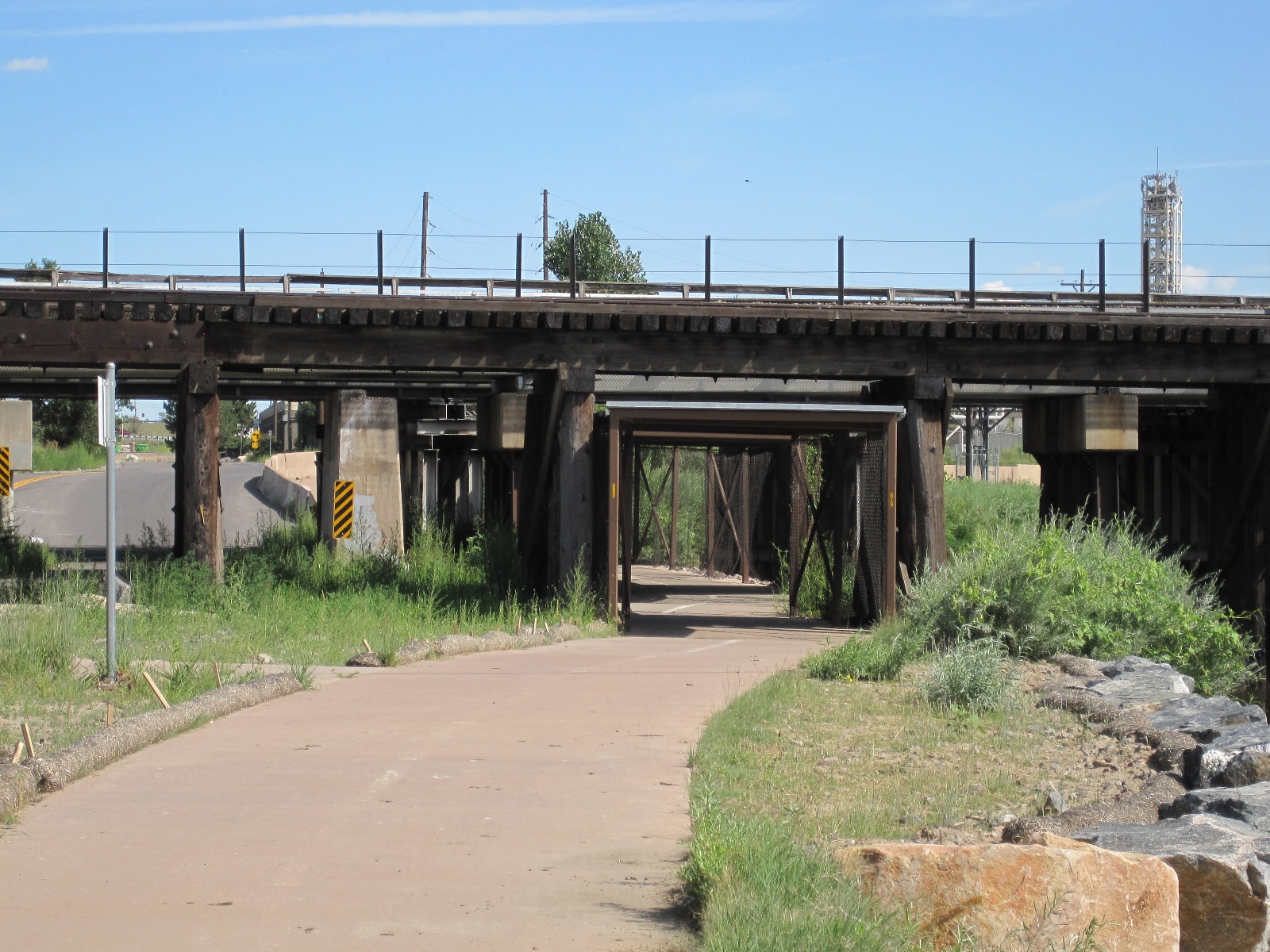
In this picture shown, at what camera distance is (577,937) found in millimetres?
4750

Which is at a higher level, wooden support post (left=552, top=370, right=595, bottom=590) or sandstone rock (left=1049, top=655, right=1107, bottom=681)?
wooden support post (left=552, top=370, right=595, bottom=590)

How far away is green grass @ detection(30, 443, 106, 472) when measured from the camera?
64.8 metres

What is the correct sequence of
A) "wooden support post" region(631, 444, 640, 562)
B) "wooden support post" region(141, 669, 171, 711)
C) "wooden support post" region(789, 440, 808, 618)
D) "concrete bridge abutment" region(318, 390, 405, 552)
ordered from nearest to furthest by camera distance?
"wooden support post" region(141, 669, 171, 711)
"wooden support post" region(789, 440, 808, 618)
"concrete bridge abutment" region(318, 390, 405, 552)
"wooden support post" region(631, 444, 640, 562)

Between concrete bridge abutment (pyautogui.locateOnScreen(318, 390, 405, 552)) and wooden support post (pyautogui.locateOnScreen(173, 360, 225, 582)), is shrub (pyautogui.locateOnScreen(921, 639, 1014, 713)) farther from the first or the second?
A: concrete bridge abutment (pyautogui.locateOnScreen(318, 390, 405, 552))

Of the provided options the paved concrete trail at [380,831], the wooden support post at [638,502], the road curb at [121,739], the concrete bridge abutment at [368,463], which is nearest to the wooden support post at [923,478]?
the paved concrete trail at [380,831]

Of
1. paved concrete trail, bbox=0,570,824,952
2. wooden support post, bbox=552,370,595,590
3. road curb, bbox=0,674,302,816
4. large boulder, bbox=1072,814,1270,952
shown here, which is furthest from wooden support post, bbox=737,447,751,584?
large boulder, bbox=1072,814,1270,952

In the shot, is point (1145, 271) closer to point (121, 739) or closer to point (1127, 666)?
point (1127, 666)

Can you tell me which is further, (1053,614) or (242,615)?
(242,615)

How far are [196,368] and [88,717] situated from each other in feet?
27.1

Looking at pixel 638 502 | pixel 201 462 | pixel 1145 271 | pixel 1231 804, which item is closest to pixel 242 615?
pixel 201 462

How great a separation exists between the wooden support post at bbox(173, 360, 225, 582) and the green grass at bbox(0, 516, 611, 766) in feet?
0.99

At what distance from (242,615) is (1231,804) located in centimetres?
1098

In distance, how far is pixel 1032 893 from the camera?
4688mm

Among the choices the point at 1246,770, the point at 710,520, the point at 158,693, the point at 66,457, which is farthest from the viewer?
the point at 66,457
